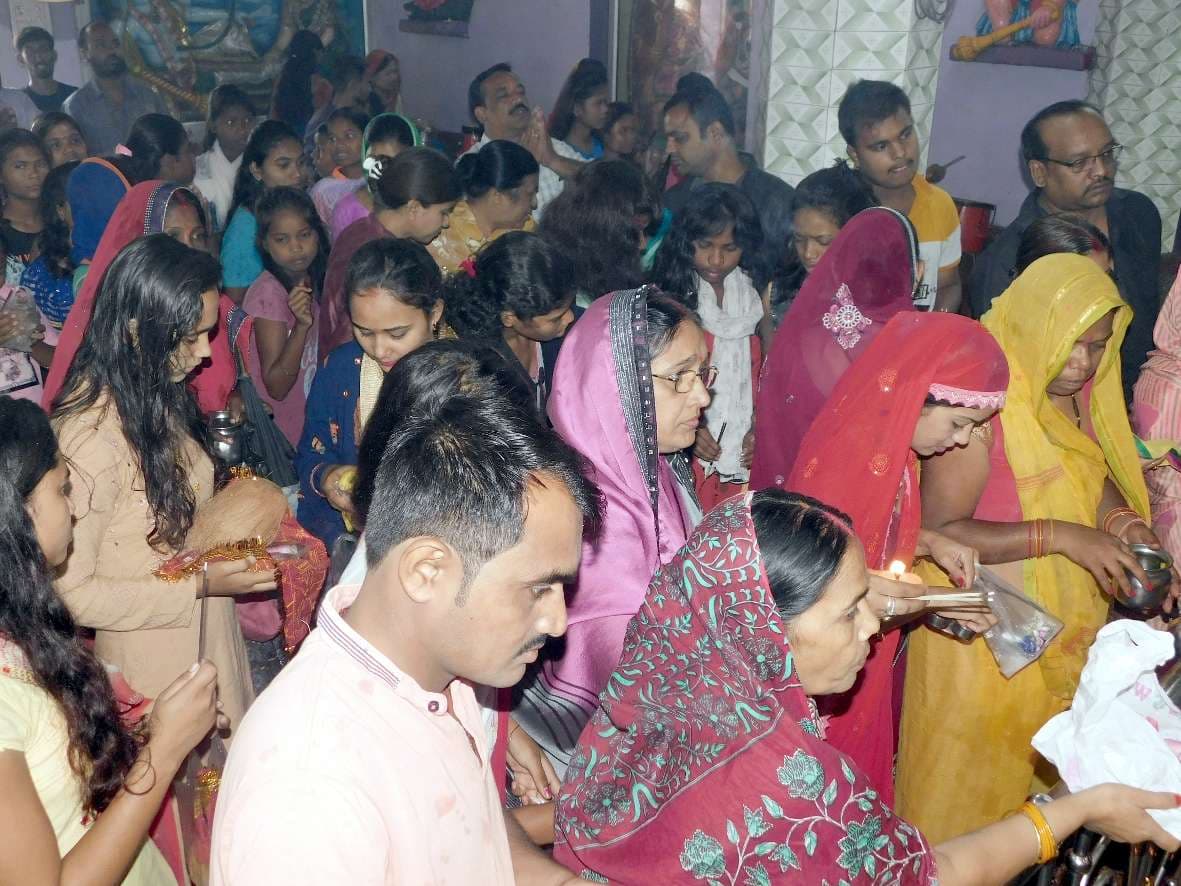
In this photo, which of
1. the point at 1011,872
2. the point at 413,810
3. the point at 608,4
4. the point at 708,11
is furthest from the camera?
the point at 608,4

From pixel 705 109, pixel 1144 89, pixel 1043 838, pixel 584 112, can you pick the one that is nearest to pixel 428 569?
pixel 1043 838

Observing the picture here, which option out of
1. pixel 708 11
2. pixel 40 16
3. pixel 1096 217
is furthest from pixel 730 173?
pixel 40 16

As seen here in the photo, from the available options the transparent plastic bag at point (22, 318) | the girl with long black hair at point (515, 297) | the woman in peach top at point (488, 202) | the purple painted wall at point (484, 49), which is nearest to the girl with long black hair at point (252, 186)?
the woman in peach top at point (488, 202)

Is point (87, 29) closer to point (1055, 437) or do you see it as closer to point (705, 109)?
point (705, 109)

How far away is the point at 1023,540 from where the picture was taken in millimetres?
2688

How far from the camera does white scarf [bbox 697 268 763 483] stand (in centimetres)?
416

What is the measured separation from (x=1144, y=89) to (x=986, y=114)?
1.03 meters

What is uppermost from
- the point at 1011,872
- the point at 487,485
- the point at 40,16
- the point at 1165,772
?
the point at 40,16

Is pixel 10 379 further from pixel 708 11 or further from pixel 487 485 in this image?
pixel 708 11

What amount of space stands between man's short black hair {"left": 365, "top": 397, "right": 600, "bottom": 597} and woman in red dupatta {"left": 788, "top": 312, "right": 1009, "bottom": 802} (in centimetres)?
118

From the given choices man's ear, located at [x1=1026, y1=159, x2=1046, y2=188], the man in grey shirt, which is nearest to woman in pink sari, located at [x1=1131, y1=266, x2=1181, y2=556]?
man's ear, located at [x1=1026, y1=159, x2=1046, y2=188]

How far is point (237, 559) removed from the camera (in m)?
2.48

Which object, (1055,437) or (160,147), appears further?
(160,147)

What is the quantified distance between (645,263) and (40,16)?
626cm
